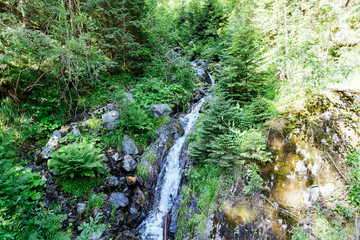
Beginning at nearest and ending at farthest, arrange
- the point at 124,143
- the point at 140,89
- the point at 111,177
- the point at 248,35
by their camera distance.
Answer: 1. the point at 248,35
2. the point at 111,177
3. the point at 124,143
4. the point at 140,89

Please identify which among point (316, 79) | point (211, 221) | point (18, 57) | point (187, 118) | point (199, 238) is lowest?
point (199, 238)

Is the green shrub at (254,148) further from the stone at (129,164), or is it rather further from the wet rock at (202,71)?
the wet rock at (202,71)

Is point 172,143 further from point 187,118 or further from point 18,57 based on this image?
point 18,57

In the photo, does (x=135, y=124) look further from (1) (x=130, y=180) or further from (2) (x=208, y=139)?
(2) (x=208, y=139)

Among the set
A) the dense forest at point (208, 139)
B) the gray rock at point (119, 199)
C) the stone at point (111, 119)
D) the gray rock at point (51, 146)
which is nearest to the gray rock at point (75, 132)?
the dense forest at point (208, 139)

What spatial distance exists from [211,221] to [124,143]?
4021 millimetres

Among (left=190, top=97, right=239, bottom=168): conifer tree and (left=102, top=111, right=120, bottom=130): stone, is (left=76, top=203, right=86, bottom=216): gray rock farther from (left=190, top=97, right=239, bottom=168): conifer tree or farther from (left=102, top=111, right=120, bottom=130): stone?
(left=190, top=97, right=239, bottom=168): conifer tree

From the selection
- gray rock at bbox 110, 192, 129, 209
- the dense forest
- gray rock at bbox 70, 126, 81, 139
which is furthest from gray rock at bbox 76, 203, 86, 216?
gray rock at bbox 70, 126, 81, 139

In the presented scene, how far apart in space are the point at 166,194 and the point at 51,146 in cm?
422

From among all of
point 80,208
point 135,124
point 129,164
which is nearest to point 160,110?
point 135,124

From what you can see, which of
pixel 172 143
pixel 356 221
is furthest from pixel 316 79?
pixel 172 143

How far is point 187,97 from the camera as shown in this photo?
834 cm

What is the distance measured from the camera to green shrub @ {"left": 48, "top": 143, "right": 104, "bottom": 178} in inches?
173

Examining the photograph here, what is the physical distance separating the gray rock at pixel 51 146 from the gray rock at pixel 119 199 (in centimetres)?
252
